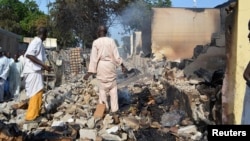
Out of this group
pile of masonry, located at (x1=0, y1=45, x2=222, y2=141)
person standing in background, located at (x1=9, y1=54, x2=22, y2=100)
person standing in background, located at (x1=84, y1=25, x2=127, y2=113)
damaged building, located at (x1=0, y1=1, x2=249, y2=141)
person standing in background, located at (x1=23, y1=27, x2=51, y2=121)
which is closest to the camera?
damaged building, located at (x1=0, y1=1, x2=249, y2=141)

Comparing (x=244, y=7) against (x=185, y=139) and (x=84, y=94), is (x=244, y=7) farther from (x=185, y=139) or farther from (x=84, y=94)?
(x=84, y=94)

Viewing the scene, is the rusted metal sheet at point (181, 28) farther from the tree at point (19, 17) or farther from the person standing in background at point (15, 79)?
the tree at point (19, 17)

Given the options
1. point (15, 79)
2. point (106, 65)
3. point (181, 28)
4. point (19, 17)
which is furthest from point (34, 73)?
point (19, 17)

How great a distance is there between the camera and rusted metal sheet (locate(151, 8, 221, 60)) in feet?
65.8

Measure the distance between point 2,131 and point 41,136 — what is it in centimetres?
74

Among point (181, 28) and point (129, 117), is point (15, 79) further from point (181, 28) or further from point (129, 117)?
point (181, 28)

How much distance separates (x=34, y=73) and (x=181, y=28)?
46.7ft

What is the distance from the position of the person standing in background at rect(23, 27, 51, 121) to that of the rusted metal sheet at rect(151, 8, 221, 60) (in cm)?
1303

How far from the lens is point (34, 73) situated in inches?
279

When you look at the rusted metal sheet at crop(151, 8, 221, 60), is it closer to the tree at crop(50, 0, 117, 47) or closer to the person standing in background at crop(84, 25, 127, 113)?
the tree at crop(50, 0, 117, 47)

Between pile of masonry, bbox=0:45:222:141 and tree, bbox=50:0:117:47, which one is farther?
tree, bbox=50:0:117:47

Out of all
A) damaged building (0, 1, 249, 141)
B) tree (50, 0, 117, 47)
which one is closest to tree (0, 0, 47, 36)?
tree (50, 0, 117, 47)

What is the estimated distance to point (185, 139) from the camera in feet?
19.6

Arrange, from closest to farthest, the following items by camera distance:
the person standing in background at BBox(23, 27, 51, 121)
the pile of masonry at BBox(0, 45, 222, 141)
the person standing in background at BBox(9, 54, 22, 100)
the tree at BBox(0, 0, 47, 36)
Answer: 1. the pile of masonry at BBox(0, 45, 222, 141)
2. the person standing in background at BBox(23, 27, 51, 121)
3. the person standing in background at BBox(9, 54, 22, 100)
4. the tree at BBox(0, 0, 47, 36)
